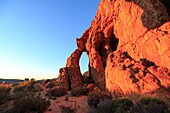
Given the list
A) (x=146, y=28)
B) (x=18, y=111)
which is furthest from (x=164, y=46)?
(x=18, y=111)

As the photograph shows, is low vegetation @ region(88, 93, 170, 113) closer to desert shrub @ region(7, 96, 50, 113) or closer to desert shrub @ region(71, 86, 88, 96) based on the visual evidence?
desert shrub @ region(7, 96, 50, 113)

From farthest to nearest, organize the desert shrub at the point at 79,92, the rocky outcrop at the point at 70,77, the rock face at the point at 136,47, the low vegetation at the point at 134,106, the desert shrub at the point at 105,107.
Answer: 1. the rocky outcrop at the point at 70,77
2. the desert shrub at the point at 79,92
3. the rock face at the point at 136,47
4. the desert shrub at the point at 105,107
5. the low vegetation at the point at 134,106

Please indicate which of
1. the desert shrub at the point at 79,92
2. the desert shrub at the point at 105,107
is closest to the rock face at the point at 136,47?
the desert shrub at the point at 79,92

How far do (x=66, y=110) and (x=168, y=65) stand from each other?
6.87m

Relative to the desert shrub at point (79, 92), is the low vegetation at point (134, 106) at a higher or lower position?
lower

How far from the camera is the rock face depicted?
441 inches

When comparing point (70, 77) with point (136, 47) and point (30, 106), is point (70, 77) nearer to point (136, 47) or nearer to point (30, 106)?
point (136, 47)

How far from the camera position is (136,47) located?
14.1 meters

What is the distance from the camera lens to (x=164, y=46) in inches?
447

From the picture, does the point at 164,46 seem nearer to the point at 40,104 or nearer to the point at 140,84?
the point at 140,84

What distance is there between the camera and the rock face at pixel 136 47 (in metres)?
11.2

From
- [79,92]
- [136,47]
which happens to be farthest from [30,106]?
[136,47]

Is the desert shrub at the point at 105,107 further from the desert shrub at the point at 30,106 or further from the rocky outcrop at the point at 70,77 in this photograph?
the rocky outcrop at the point at 70,77

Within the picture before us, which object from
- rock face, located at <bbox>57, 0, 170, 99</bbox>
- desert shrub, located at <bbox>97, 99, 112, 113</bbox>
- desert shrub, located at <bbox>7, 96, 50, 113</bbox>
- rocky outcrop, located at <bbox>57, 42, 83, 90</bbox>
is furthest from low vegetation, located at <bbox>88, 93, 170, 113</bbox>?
rocky outcrop, located at <bbox>57, 42, 83, 90</bbox>
